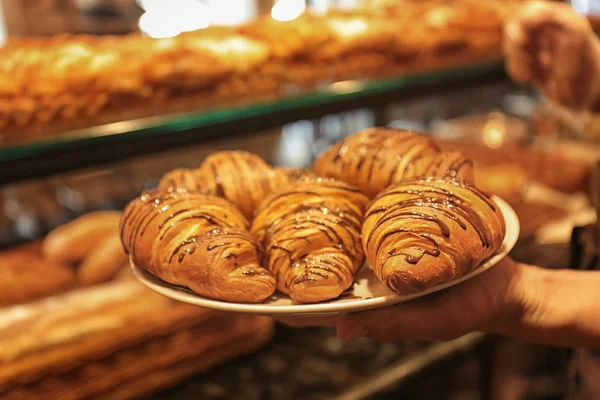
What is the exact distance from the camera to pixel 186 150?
4.85ft

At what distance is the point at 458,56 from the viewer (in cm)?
179

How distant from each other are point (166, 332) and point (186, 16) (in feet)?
8.46

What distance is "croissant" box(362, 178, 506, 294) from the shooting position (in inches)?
27.0

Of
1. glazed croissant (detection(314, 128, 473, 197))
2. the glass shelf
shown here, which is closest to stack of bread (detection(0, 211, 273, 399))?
the glass shelf

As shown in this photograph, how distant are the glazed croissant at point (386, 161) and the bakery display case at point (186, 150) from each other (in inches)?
15.9

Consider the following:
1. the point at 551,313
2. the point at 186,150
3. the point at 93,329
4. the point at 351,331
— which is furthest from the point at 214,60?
the point at 551,313

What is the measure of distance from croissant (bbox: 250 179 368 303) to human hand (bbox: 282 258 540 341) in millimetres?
97

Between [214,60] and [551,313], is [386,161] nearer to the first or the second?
[551,313]

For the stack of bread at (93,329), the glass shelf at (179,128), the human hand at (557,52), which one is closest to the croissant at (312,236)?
the glass shelf at (179,128)

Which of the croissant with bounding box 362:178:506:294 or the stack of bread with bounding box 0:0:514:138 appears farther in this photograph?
the stack of bread with bounding box 0:0:514:138

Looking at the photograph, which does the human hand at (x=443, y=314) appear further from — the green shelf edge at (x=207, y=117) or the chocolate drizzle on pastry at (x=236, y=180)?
the green shelf edge at (x=207, y=117)

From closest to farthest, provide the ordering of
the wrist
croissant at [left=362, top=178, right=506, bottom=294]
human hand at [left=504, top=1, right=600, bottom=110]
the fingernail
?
croissant at [left=362, top=178, right=506, bottom=294] < the fingernail < the wrist < human hand at [left=504, top=1, right=600, bottom=110]

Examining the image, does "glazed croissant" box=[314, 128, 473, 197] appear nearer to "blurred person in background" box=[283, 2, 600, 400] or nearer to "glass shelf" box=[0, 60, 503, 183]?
"blurred person in background" box=[283, 2, 600, 400]

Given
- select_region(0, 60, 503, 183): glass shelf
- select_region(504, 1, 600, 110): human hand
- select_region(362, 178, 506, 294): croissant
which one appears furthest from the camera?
select_region(504, 1, 600, 110): human hand
